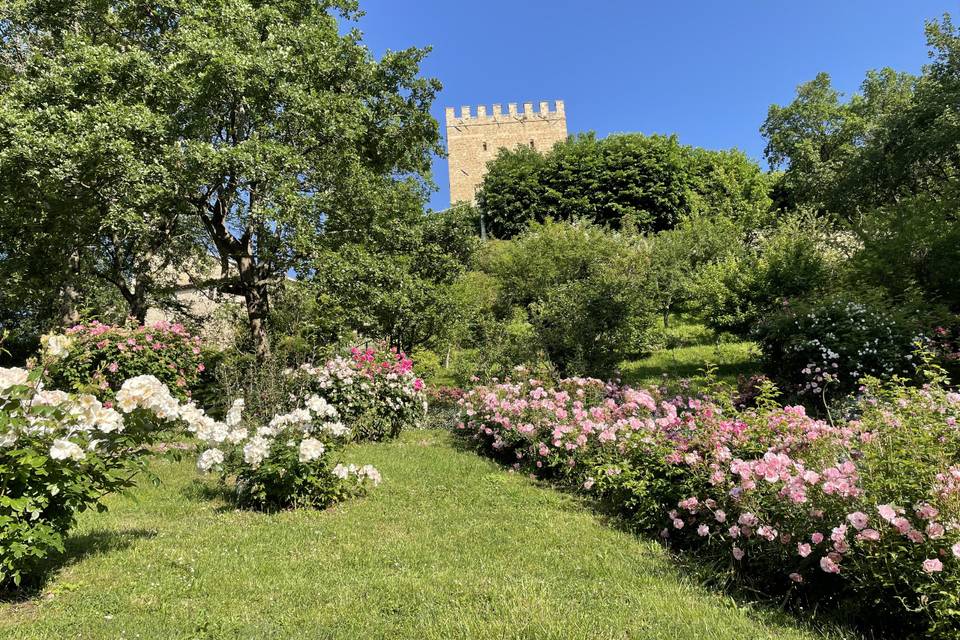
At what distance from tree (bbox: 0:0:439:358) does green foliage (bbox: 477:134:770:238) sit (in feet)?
85.7

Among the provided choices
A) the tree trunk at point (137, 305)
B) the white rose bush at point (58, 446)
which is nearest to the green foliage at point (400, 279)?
the tree trunk at point (137, 305)

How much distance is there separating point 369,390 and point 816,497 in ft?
20.9

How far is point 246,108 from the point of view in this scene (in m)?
9.46

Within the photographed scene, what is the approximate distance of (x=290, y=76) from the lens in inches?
377

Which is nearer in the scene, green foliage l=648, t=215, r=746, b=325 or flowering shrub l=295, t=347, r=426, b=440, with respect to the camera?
flowering shrub l=295, t=347, r=426, b=440

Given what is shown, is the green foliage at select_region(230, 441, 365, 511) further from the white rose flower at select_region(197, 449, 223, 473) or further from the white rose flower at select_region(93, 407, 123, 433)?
the white rose flower at select_region(93, 407, 123, 433)

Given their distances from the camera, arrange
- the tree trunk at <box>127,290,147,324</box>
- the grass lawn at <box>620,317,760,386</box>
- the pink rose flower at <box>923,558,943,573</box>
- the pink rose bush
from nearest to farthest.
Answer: the pink rose flower at <box>923,558,943,573</box> < the pink rose bush < the grass lawn at <box>620,317,760,386</box> < the tree trunk at <box>127,290,147,324</box>

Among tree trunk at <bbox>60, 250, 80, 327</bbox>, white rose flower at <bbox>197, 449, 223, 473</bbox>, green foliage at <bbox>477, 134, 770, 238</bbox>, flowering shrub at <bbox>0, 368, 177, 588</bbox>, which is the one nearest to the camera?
flowering shrub at <bbox>0, 368, 177, 588</bbox>

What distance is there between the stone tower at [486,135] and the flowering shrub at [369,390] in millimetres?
43295

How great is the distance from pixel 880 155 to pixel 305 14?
1739 cm

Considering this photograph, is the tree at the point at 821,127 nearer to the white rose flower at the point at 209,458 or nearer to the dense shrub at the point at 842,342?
the dense shrub at the point at 842,342

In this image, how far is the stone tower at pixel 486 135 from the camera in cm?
5059

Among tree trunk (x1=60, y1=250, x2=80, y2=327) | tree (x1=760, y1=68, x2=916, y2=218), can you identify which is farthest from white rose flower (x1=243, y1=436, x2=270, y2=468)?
tree (x1=760, y1=68, x2=916, y2=218)

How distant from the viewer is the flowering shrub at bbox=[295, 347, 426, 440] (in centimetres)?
804
